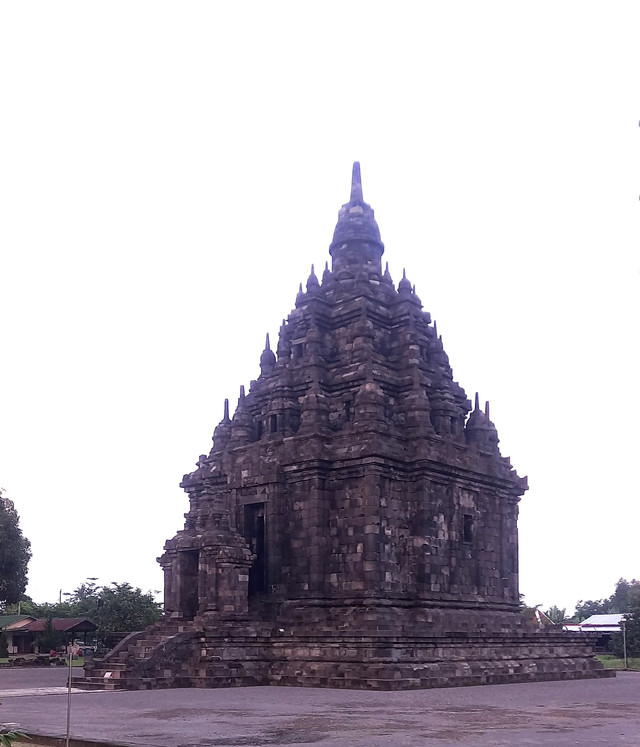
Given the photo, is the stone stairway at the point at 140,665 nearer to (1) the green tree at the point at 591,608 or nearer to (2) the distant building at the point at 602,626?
(2) the distant building at the point at 602,626

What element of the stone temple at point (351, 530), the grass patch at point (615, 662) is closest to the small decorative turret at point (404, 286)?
the stone temple at point (351, 530)

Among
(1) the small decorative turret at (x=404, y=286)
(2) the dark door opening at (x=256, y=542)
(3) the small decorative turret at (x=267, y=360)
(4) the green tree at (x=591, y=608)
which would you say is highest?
(1) the small decorative turret at (x=404, y=286)

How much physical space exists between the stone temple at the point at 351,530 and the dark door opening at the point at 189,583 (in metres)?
0.05

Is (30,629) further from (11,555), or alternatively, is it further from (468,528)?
(468,528)

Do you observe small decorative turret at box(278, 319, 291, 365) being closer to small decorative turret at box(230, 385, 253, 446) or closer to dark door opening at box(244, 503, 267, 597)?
small decorative turret at box(230, 385, 253, 446)

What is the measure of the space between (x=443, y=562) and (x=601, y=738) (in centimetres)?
1826

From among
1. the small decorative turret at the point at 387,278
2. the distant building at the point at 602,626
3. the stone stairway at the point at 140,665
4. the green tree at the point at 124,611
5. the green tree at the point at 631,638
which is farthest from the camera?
the distant building at the point at 602,626

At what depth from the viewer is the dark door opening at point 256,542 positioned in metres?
32.4

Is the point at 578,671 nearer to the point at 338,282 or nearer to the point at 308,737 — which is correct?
the point at 338,282

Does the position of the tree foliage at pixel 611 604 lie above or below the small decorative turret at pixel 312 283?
below

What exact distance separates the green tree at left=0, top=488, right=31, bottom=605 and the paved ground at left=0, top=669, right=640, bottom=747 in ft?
130

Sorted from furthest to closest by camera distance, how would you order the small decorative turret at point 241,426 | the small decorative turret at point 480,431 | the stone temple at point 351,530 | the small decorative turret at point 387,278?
the small decorative turret at point 387,278 < the small decorative turret at point 480,431 < the small decorative turret at point 241,426 < the stone temple at point 351,530

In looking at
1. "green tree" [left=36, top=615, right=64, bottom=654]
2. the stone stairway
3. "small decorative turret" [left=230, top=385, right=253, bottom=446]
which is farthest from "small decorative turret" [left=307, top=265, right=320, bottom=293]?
"green tree" [left=36, top=615, right=64, bottom=654]

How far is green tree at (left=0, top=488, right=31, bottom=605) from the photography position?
62.6 metres
